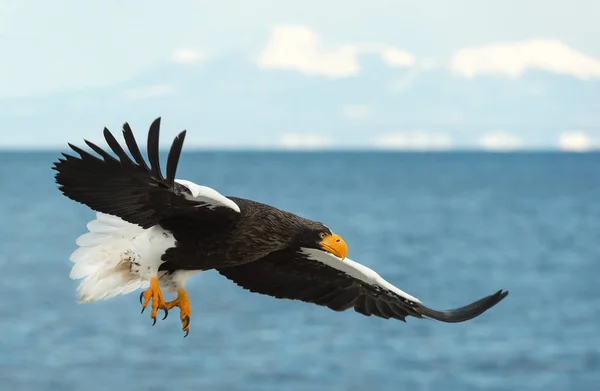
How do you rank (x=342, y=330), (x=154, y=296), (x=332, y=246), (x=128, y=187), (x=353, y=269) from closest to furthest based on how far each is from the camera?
(x=128, y=187)
(x=154, y=296)
(x=332, y=246)
(x=353, y=269)
(x=342, y=330)

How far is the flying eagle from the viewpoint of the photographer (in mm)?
7316

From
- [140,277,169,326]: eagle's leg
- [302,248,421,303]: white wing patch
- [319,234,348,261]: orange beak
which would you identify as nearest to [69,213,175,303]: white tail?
[140,277,169,326]: eagle's leg

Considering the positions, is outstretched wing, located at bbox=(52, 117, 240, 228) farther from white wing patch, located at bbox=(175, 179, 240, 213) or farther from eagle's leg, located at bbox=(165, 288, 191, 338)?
eagle's leg, located at bbox=(165, 288, 191, 338)

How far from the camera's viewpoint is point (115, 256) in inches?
323

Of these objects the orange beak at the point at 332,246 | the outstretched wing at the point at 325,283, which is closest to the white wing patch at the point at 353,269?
the outstretched wing at the point at 325,283

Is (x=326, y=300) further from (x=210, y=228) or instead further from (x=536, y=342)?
(x=536, y=342)

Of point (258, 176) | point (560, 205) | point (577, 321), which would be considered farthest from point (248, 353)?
point (258, 176)

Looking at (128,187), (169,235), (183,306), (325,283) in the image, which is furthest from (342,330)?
(128,187)

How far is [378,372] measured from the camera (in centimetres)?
2173

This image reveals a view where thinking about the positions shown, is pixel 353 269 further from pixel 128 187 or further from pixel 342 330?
pixel 342 330

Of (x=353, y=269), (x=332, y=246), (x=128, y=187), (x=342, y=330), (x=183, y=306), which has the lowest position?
(x=342, y=330)

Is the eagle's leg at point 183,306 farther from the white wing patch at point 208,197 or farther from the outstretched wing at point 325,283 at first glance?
the outstretched wing at point 325,283

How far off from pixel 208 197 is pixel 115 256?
112 centimetres

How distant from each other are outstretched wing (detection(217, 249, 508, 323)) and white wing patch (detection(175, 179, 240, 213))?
1469 mm
